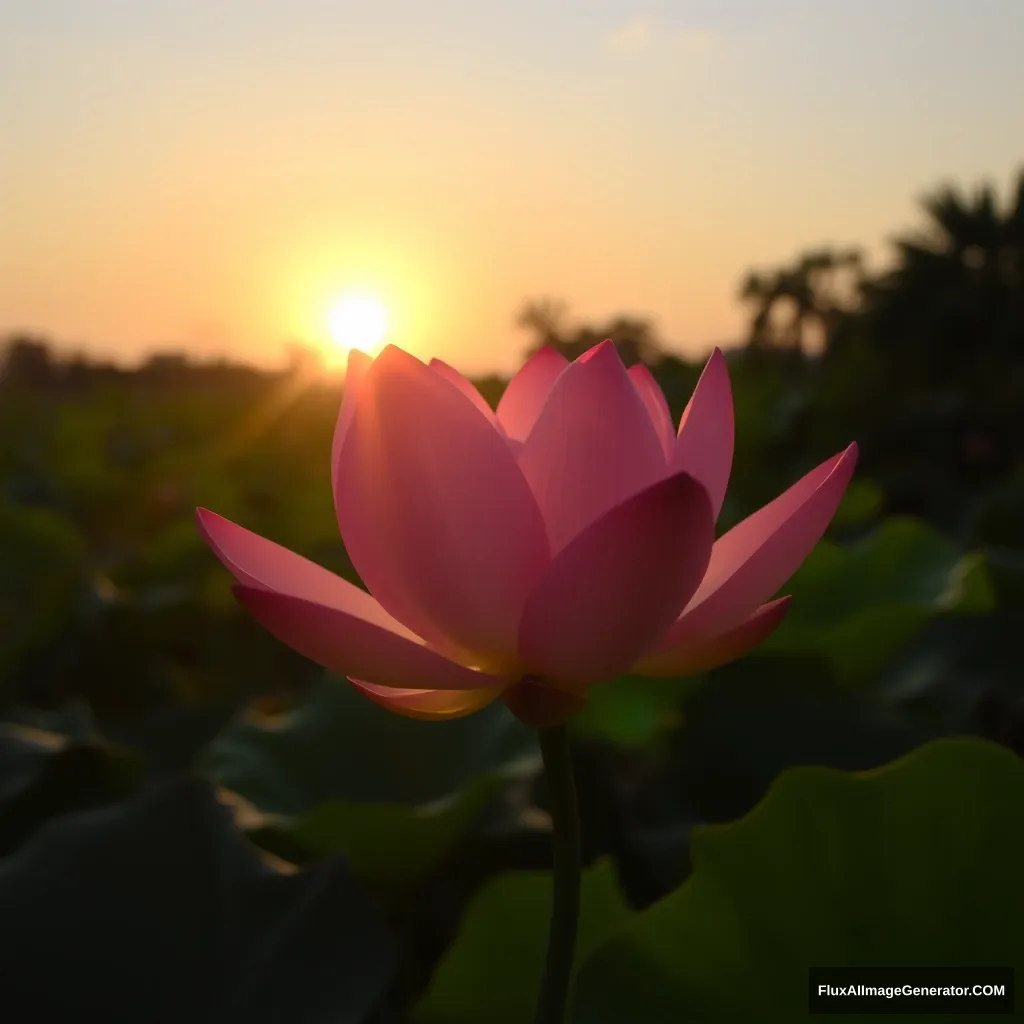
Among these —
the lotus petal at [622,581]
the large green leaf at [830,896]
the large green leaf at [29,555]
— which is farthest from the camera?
the large green leaf at [29,555]

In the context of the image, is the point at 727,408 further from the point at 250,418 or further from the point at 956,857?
the point at 250,418

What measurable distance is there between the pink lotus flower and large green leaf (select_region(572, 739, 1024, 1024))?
148 millimetres

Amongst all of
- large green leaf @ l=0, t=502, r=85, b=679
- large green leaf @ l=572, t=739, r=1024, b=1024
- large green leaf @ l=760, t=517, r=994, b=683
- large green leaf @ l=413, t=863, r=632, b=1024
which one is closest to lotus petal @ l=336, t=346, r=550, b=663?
large green leaf @ l=572, t=739, r=1024, b=1024

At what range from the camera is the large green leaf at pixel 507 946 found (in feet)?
2.29

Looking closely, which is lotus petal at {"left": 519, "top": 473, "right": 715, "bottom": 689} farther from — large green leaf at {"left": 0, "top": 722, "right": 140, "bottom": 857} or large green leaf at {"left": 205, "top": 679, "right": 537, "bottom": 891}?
large green leaf at {"left": 0, "top": 722, "right": 140, "bottom": 857}

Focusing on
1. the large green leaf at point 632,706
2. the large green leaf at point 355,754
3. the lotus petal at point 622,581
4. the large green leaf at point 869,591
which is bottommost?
the lotus petal at point 622,581

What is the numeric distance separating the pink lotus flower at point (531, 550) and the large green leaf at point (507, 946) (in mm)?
286

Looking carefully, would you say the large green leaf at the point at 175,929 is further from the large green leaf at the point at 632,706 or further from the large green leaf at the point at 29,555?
the large green leaf at the point at 29,555

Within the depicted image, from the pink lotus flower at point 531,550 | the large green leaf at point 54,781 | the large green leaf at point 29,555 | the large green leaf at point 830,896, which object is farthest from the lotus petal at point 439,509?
the large green leaf at point 29,555

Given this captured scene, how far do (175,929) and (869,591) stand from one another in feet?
3.71

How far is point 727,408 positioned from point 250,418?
5.52 meters

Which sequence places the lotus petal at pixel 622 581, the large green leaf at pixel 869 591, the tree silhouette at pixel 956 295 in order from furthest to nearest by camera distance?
the tree silhouette at pixel 956 295 < the large green leaf at pixel 869 591 < the lotus petal at pixel 622 581

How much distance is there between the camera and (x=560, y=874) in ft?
1.46

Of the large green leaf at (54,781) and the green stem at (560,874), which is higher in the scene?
the large green leaf at (54,781)
